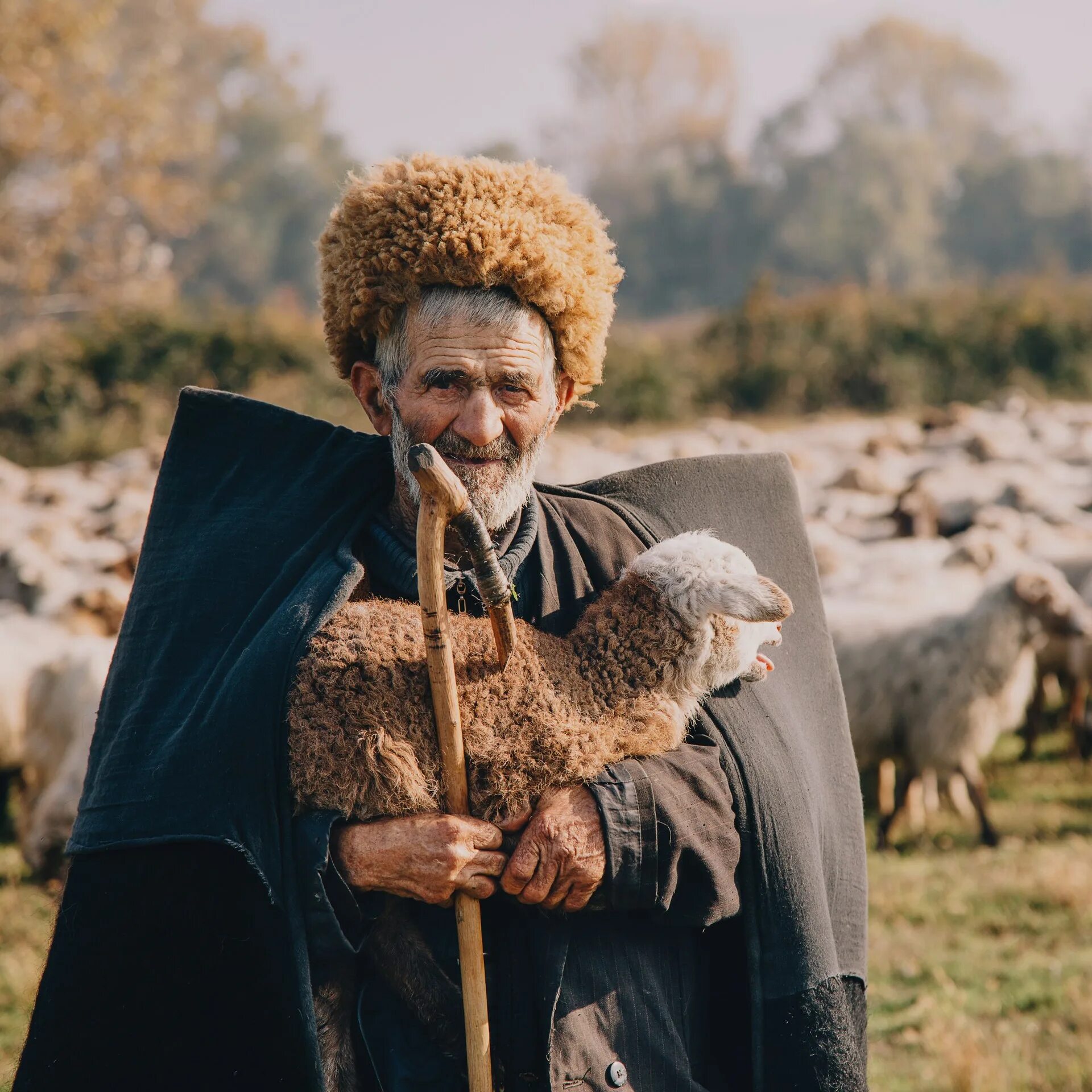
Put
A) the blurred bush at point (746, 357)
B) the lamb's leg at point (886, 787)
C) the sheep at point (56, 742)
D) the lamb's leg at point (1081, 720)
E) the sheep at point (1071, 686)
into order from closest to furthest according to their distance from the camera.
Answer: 1. the sheep at point (56, 742)
2. the lamb's leg at point (886, 787)
3. the sheep at point (1071, 686)
4. the lamb's leg at point (1081, 720)
5. the blurred bush at point (746, 357)

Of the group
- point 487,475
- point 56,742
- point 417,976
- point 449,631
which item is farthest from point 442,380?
point 56,742

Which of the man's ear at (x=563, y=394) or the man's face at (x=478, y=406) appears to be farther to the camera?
the man's ear at (x=563, y=394)

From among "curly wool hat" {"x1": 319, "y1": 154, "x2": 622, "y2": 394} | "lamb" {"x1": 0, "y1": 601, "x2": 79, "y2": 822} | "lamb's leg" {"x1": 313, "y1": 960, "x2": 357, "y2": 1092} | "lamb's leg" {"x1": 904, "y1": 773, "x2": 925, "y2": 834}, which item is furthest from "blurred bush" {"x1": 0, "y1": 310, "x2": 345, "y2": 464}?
"lamb's leg" {"x1": 313, "y1": 960, "x2": 357, "y2": 1092}

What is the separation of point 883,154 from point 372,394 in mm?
75601

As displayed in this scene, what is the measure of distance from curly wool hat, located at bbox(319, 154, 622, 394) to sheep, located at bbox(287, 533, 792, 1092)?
0.60 m

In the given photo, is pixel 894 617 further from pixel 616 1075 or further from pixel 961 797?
pixel 616 1075

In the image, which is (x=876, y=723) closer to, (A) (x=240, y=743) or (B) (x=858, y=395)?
(A) (x=240, y=743)

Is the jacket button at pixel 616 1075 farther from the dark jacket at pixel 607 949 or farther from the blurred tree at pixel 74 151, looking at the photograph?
the blurred tree at pixel 74 151

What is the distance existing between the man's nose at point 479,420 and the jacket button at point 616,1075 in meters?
1.23

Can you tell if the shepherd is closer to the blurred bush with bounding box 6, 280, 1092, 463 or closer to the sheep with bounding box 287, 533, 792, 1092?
the sheep with bounding box 287, 533, 792, 1092

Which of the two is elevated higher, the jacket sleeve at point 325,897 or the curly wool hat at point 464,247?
the curly wool hat at point 464,247

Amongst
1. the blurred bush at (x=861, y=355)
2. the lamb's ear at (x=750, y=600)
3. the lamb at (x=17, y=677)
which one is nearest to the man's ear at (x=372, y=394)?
the lamb's ear at (x=750, y=600)

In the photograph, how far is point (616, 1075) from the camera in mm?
2422

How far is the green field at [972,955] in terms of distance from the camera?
4.52 meters
